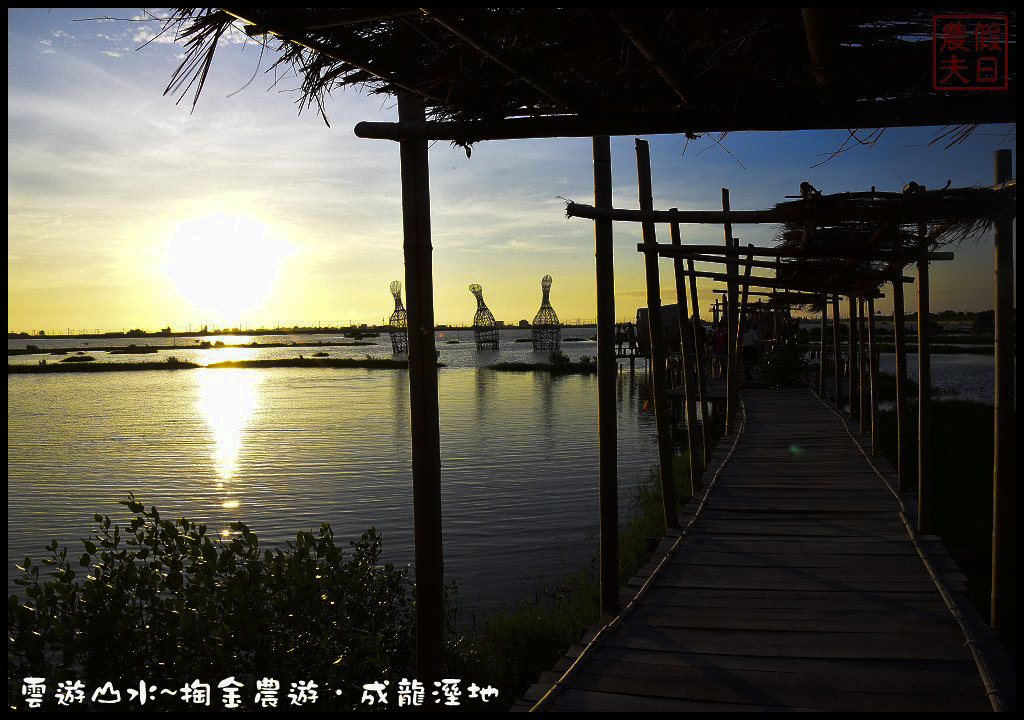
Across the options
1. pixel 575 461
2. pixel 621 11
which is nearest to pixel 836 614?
pixel 621 11

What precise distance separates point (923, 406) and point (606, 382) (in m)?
3.27

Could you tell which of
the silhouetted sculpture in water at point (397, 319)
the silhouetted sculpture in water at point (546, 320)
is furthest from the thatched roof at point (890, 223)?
the silhouetted sculpture in water at point (546, 320)

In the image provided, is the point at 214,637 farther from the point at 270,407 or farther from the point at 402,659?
the point at 270,407

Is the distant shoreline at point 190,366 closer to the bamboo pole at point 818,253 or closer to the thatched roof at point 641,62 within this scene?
the bamboo pole at point 818,253

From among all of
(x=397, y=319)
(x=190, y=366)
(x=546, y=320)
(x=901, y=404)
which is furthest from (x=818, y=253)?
(x=546, y=320)

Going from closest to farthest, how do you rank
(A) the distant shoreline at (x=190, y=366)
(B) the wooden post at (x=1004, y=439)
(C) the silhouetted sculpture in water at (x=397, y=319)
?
(B) the wooden post at (x=1004, y=439)
(A) the distant shoreline at (x=190, y=366)
(C) the silhouetted sculpture in water at (x=397, y=319)

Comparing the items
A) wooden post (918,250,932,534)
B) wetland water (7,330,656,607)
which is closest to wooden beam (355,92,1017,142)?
wooden post (918,250,932,534)

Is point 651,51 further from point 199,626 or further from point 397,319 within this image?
point 397,319

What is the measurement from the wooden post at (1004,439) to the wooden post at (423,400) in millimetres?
3309

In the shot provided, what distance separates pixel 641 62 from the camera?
303cm

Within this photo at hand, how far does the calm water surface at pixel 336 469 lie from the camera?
10.1 meters

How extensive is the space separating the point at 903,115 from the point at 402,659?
502cm

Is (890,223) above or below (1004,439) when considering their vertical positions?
above

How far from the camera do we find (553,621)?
6676 mm
